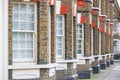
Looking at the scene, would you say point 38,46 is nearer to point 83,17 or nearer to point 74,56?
point 74,56

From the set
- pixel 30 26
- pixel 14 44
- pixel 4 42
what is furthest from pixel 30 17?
pixel 4 42

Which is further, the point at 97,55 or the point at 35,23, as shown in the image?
the point at 97,55

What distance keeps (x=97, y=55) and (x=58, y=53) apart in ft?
40.3

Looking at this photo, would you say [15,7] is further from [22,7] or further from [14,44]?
[14,44]

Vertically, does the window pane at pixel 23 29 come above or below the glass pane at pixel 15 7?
below

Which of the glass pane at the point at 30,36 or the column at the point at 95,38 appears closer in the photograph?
the glass pane at the point at 30,36

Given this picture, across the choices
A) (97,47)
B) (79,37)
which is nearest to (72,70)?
(79,37)

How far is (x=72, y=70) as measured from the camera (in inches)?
854

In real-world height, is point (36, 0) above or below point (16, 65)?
above

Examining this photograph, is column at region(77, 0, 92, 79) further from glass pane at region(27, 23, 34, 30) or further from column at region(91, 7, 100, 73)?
glass pane at region(27, 23, 34, 30)

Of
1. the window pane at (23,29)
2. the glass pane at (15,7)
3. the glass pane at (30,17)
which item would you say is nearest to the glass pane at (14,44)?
the window pane at (23,29)

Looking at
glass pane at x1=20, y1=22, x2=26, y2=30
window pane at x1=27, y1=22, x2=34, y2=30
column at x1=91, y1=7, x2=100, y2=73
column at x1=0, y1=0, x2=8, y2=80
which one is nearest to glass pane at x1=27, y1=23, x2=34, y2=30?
window pane at x1=27, y1=22, x2=34, y2=30

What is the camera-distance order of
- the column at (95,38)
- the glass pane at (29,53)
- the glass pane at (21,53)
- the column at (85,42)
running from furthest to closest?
the column at (95,38) < the column at (85,42) < the glass pane at (29,53) < the glass pane at (21,53)

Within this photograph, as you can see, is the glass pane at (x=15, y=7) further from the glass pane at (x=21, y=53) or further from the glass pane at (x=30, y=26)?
the glass pane at (x=21, y=53)
